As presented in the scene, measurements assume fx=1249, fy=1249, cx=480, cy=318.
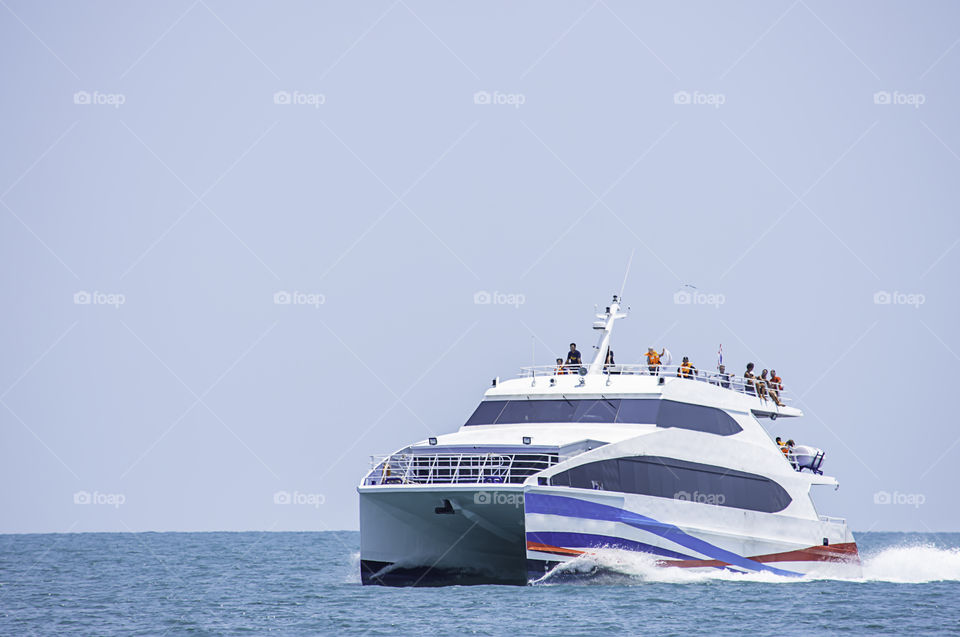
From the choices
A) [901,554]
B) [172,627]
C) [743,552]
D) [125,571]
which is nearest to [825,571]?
[743,552]

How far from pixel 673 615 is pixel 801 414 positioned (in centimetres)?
1180

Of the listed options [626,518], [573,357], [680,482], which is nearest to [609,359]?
[573,357]

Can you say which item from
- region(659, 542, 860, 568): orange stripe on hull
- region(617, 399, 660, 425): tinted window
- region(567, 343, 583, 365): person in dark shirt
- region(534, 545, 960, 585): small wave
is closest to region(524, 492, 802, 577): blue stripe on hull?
region(659, 542, 860, 568): orange stripe on hull

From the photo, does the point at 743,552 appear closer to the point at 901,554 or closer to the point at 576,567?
the point at 576,567

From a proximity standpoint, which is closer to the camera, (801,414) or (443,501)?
(443,501)

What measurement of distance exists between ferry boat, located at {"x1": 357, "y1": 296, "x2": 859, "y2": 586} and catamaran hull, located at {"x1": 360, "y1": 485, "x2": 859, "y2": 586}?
30 millimetres

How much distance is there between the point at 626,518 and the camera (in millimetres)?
24766

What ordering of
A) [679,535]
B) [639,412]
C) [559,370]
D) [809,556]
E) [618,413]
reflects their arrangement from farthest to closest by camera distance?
[559,370] < [809,556] < [618,413] < [639,412] < [679,535]

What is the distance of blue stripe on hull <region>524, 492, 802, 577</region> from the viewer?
23.5 metres

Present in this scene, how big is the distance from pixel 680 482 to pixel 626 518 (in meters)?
2.15

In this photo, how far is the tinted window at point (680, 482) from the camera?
24.7 meters

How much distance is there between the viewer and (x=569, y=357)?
30.7 metres

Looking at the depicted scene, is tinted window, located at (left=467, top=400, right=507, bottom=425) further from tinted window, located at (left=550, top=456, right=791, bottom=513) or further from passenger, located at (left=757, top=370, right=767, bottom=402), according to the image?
passenger, located at (left=757, top=370, right=767, bottom=402)

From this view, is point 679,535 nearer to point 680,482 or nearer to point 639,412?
point 680,482
